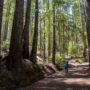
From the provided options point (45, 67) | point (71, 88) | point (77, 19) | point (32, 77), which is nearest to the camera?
point (71, 88)

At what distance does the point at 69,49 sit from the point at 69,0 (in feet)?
81.0

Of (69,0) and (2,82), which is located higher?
(69,0)

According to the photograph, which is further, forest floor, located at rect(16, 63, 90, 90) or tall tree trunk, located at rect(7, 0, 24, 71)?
tall tree trunk, located at rect(7, 0, 24, 71)

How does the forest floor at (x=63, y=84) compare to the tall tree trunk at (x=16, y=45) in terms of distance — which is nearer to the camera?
the forest floor at (x=63, y=84)

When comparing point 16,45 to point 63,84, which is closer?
point 63,84

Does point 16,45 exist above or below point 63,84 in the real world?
above

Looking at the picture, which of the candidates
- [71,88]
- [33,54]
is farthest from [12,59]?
[33,54]

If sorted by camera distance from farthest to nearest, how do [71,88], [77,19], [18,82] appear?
[77,19] → [18,82] → [71,88]

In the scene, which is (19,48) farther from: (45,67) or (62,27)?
(62,27)

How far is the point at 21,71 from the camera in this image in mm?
14562

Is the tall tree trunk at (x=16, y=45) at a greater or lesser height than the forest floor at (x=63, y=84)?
greater

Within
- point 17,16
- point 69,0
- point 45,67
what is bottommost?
point 45,67

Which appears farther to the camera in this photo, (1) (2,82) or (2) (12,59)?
(2) (12,59)

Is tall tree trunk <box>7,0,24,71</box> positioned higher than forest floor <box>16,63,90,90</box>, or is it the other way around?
tall tree trunk <box>7,0,24,71</box>
